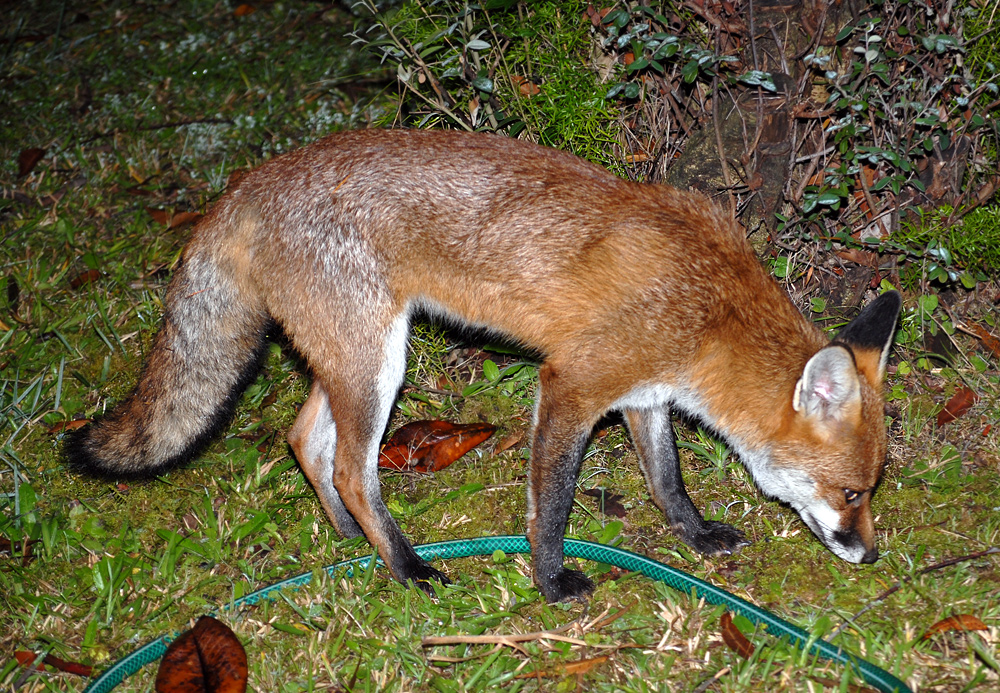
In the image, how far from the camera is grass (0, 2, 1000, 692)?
3104 mm

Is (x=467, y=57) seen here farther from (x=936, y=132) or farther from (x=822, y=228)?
(x=936, y=132)

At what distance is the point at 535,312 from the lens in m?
3.40

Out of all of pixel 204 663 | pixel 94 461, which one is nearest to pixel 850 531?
pixel 204 663

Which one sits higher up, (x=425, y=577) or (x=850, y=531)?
(x=850, y=531)

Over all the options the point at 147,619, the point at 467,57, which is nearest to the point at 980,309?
the point at 467,57

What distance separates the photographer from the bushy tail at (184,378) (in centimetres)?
362

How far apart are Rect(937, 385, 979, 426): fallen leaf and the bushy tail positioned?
3387 mm

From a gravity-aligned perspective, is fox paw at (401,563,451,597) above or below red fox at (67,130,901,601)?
below

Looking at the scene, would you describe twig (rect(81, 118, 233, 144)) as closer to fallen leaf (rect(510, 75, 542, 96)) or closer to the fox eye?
fallen leaf (rect(510, 75, 542, 96))

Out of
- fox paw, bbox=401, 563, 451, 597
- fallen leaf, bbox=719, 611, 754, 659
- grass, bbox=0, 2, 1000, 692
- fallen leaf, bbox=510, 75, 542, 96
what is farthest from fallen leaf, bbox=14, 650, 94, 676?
fallen leaf, bbox=510, 75, 542, 96

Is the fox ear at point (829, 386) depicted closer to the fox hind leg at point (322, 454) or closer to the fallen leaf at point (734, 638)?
the fallen leaf at point (734, 638)

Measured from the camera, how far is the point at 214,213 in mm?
3648

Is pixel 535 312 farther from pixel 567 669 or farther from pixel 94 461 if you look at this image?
pixel 94 461

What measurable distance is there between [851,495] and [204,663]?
265 cm
